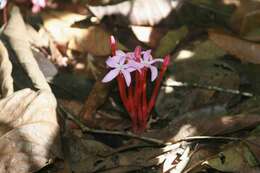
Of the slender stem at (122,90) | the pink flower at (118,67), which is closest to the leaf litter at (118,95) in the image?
the slender stem at (122,90)

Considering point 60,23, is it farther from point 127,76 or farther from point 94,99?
point 127,76

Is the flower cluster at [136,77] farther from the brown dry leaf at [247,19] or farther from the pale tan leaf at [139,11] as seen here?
the brown dry leaf at [247,19]

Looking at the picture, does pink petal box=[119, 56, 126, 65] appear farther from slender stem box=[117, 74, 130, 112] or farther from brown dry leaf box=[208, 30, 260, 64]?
brown dry leaf box=[208, 30, 260, 64]

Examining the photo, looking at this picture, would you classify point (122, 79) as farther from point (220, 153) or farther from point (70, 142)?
point (220, 153)

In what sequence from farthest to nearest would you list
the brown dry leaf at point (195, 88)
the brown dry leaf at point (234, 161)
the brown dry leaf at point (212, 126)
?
1. the brown dry leaf at point (195, 88)
2. the brown dry leaf at point (212, 126)
3. the brown dry leaf at point (234, 161)

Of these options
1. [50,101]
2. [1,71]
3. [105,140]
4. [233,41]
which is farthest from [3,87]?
[233,41]

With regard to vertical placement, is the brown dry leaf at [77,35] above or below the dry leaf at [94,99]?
above

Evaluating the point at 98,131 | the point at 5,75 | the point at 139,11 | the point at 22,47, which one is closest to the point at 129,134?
the point at 98,131
